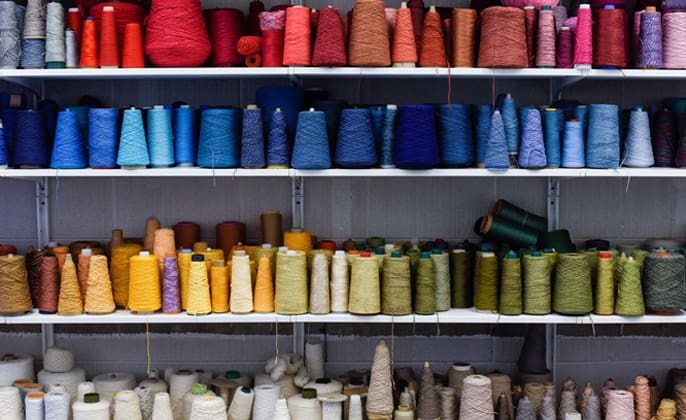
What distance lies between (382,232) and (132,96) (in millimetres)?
1235

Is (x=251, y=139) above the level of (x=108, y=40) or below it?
below

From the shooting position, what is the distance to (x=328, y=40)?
10.2 feet

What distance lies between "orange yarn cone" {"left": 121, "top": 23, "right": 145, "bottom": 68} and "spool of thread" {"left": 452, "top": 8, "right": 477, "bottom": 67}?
47.2 inches

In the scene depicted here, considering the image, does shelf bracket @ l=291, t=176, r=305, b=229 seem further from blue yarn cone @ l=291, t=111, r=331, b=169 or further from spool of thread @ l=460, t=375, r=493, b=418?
spool of thread @ l=460, t=375, r=493, b=418

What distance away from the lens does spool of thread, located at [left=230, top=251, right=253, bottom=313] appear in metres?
3.21

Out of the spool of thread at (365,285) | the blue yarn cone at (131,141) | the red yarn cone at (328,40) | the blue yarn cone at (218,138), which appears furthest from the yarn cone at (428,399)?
the blue yarn cone at (131,141)

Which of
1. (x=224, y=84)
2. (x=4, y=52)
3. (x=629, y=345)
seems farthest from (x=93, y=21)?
(x=629, y=345)

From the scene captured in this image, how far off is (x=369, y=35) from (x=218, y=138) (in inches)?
27.1

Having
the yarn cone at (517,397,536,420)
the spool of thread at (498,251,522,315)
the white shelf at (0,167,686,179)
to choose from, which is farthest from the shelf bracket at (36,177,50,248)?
the yarn cone at (517,397,536,420)

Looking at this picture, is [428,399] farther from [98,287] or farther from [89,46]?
[89,46]

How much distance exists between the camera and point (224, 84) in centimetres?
362

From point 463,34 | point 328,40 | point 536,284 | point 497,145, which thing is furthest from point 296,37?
point 536,284

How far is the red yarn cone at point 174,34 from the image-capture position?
124 inches

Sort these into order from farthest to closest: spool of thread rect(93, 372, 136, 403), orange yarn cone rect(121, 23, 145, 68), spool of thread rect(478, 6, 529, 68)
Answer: spool of thread rect(93, 372, 136, 403)
orange yarn cone rect(121, 23, 145, 68)
spool of thread rect(478, 6, 529, 68)
